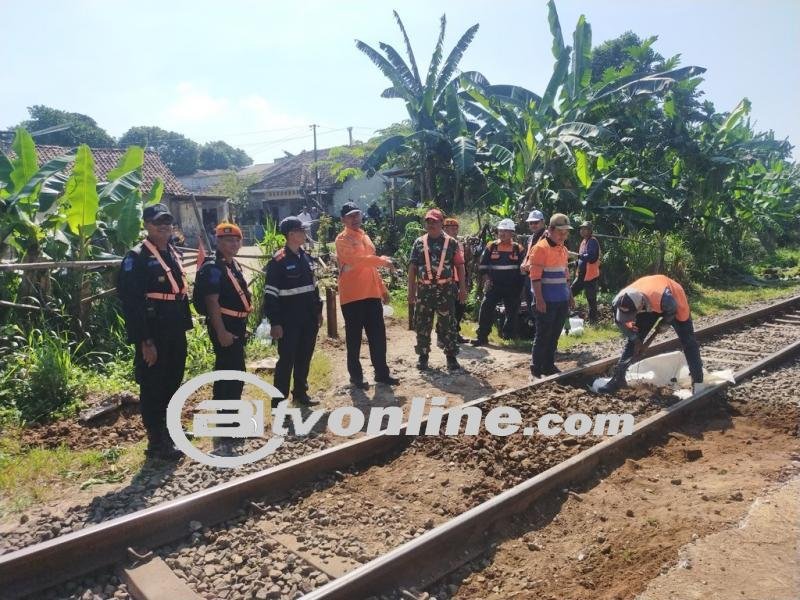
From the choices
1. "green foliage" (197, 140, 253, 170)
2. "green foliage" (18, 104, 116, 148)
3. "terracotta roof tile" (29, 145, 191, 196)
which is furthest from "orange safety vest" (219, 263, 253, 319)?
"green foliage" (197, 140, 253, 170)

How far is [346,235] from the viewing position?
6.31 metres

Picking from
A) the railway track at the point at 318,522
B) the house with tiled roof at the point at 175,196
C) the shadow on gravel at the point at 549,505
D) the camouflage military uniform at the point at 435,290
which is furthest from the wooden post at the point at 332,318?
the house with tiled roof at the point at 175,196

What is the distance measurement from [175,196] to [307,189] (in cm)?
666

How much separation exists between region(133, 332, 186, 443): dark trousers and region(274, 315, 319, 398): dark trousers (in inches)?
41.5

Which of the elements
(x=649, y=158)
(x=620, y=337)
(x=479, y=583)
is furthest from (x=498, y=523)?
(x=649, y=158)

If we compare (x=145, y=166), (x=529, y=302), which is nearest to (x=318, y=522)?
(x=529, y=302)

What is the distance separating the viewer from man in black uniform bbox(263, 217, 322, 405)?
5.65 m

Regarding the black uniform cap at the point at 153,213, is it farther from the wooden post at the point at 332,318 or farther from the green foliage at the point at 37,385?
the wooden post at the point at 332,318

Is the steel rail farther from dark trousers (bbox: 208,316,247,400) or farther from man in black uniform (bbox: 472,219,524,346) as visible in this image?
man in black uniform (bbox: 472,219,524,346)

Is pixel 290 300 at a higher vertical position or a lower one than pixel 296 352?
higher

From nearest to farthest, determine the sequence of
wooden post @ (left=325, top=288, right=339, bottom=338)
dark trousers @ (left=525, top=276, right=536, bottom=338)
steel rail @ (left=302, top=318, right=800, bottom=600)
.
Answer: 1. steel rail @ (left=302, top=318, right=800, bottom=600)
2. dark trousers @ (left=525, top=276, right=536, bottom=338)
3. wooden post @ (left=325, top=288, right=339, bottom=338)

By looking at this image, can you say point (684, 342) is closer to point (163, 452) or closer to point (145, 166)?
point (163, 452)

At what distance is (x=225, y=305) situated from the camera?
17.0 feet

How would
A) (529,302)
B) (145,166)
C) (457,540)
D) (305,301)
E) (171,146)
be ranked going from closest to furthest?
(457,540), (305,301), (529,302), (145,166), (171,146)
